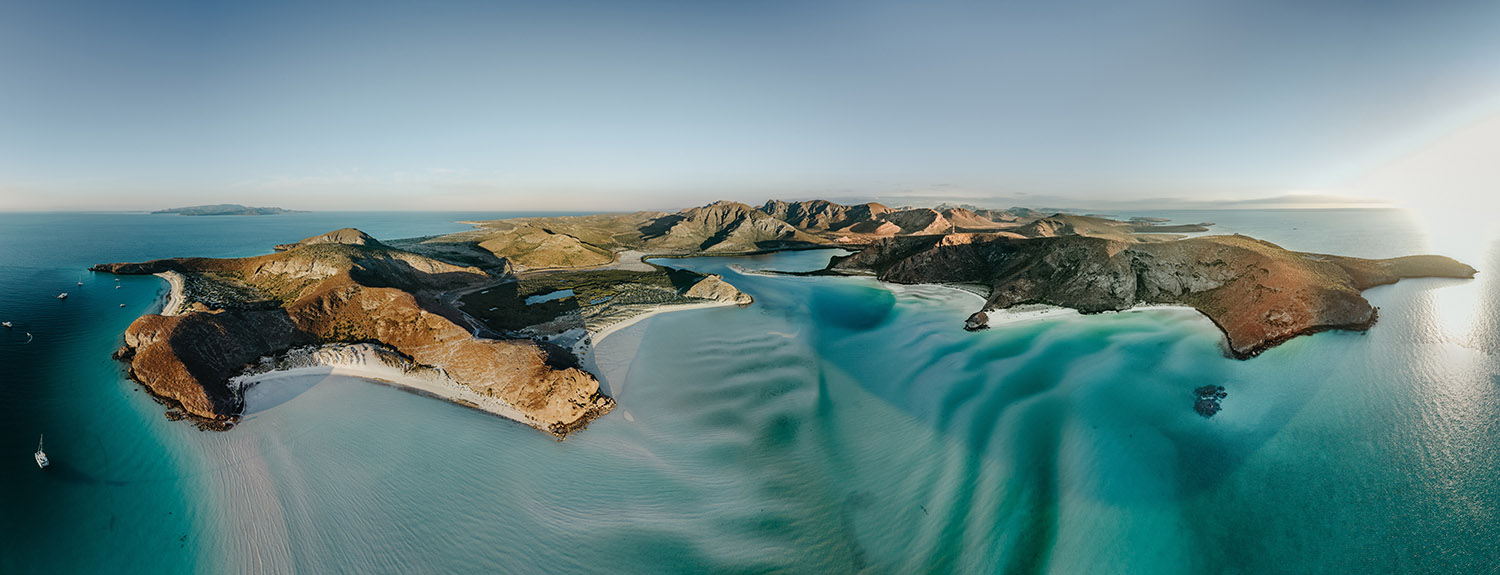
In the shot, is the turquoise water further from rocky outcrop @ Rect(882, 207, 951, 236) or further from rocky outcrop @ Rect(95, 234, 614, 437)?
rocky outcrop @ Rect(882, 207, 951, 236)

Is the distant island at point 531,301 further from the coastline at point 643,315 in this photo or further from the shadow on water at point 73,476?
the shadow on water at point 73,476

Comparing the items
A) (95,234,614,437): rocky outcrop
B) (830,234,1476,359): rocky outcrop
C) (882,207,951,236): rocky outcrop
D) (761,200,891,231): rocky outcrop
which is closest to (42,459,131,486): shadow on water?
(95,234,614,437): rocky outcrop

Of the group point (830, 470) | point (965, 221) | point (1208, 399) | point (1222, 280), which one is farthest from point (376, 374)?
point (965, 221)

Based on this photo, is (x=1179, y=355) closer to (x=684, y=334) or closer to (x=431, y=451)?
(x=684, y=334)

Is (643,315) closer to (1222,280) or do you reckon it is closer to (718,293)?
(718,293)

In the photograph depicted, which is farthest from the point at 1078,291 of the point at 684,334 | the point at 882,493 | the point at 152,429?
the point at 152,429
